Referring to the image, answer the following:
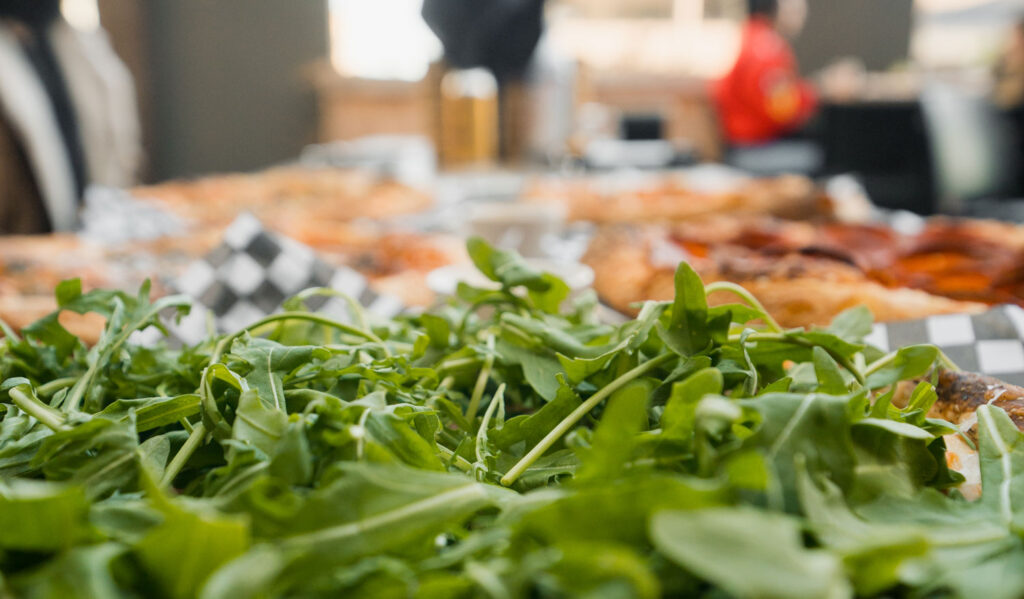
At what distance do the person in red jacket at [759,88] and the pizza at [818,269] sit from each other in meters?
4.67

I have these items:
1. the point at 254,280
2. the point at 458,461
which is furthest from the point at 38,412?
the point at 254,280

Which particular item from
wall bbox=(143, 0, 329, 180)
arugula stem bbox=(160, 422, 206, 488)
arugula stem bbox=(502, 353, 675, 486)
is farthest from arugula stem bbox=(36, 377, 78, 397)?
wall bbox=(143, 0, 329, 180)

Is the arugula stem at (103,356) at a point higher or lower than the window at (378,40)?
lower

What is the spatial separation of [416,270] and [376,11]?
6.10m

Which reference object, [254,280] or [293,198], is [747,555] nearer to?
[254,280]

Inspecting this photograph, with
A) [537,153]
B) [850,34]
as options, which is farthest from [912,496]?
[850,34]

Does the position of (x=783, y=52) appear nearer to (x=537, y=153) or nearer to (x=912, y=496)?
(x=537, y=153)

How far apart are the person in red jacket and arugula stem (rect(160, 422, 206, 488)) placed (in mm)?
5620

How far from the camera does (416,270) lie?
113 centimetres

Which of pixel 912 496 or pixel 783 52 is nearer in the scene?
pixel 912 496

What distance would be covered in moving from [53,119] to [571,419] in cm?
279

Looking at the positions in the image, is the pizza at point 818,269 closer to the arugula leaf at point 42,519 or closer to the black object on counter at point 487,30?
the arugula leaf at point 42,519

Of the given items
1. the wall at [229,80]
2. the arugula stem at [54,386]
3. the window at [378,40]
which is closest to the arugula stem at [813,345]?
the arugula stem at [54,386]

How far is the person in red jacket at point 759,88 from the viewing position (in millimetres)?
5379
